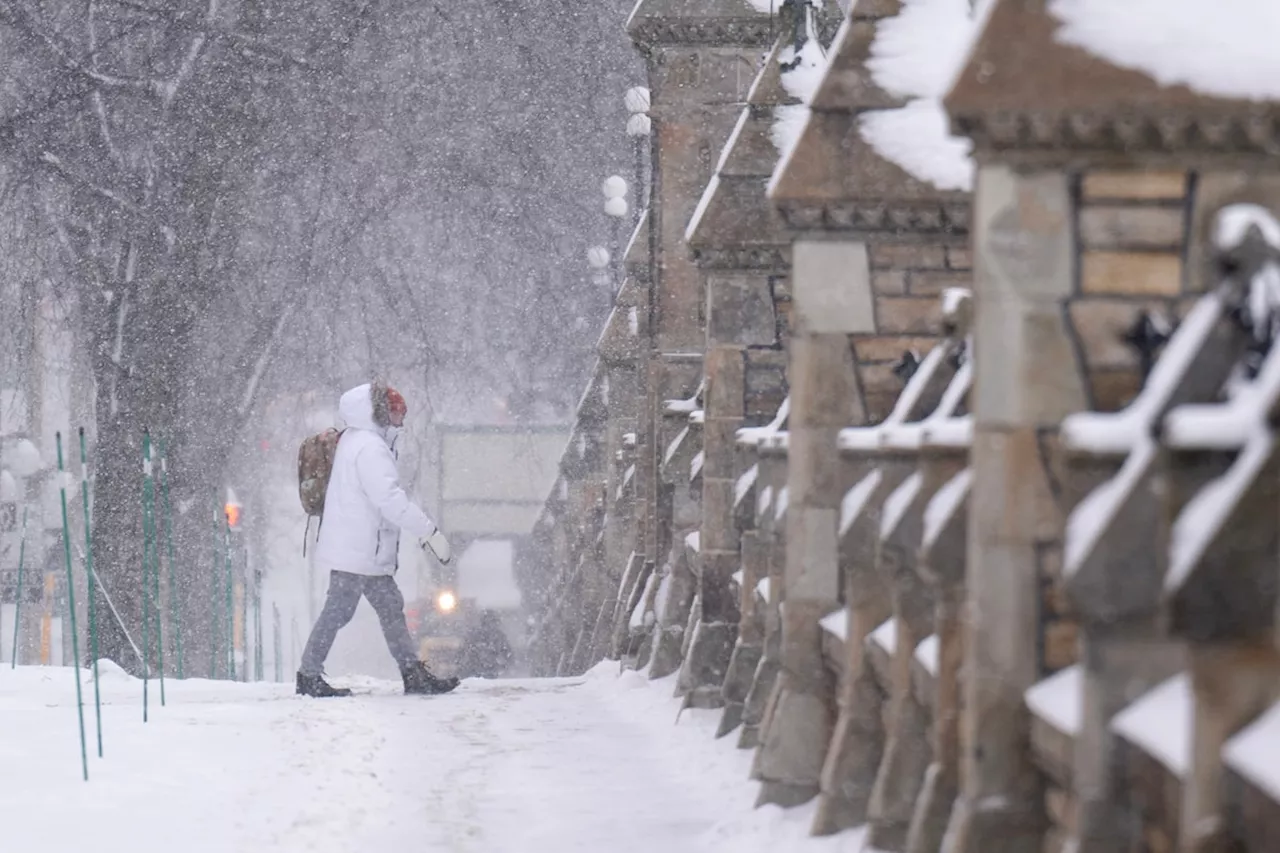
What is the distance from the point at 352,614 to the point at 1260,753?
1134 cm

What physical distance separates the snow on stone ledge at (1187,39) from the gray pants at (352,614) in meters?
9.42

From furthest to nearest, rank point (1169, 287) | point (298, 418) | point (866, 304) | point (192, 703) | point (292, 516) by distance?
point (292, 516), point (298, 418), point (192, 703), point (866, 304), point (1169, 287)

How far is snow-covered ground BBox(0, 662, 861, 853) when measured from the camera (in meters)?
9.47

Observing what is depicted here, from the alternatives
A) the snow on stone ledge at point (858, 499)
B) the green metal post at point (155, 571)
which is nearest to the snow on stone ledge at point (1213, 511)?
the snow on stone ledge at point (858, 499)

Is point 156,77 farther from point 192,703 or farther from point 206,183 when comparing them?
point 192,703

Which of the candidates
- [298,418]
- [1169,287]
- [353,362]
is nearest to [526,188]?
[353,362]

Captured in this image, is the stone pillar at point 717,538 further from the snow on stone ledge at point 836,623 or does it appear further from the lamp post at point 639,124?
the lamp post at point 639,124

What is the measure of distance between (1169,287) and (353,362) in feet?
78.0

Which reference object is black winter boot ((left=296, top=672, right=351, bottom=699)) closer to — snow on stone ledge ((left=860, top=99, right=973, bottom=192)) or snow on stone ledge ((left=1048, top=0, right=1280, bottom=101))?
snow on stone ledge ((left=860, top=99, right=973, bottom=192))

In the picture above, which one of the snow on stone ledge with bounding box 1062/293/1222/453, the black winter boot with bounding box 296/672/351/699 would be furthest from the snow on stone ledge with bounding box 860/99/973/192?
the black winter boot with bounding box 296/672/351/699

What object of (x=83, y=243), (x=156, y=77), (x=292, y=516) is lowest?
(x=292, y=516)

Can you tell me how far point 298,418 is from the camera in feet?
111

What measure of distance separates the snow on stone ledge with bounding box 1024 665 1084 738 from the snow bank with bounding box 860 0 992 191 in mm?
3309

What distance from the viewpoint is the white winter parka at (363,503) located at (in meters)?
15.4
